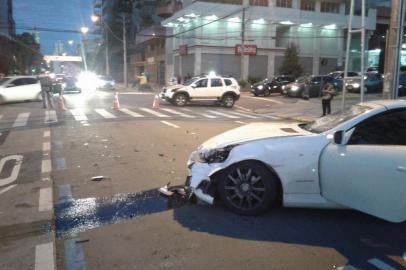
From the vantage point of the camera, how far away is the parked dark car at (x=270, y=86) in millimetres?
36531

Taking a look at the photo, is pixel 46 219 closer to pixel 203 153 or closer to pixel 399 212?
pixel 203 153

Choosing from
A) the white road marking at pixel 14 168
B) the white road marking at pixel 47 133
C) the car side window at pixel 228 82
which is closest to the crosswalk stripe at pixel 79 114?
the white road marking at pixel 47 133

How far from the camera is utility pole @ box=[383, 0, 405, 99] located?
11.7 metres

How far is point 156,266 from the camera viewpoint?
4.24 meters

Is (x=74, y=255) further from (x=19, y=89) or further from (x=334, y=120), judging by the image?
(x=19, y=89)

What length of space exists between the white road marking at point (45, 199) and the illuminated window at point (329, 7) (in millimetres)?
53753

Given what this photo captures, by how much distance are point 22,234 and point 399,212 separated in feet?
13.5

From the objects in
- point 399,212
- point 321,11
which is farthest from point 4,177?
point 321,11

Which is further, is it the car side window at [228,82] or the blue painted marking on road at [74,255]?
the car side window at [228,82]

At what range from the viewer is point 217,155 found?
5.69 meters

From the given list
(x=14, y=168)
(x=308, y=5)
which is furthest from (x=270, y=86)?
(x=14, y=168)

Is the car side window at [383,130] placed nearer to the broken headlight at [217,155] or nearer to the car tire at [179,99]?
the broken headlight at [217,155]

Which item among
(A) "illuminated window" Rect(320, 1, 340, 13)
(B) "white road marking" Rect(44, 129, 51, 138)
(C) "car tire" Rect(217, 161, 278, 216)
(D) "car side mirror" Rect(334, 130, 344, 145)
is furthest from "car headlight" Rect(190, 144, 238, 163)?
(A) "illuminated window" Rect(320, 1, 340, 13)

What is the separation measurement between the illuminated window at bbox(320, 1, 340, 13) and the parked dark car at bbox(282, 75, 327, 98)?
24.9 metres
